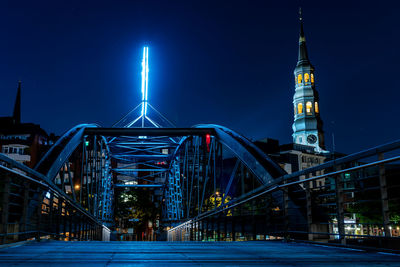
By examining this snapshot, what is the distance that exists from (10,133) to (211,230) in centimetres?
5689

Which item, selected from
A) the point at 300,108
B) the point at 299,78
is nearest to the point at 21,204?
the point at 300,108

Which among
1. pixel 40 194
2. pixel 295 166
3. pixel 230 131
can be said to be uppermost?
pixel 295 166

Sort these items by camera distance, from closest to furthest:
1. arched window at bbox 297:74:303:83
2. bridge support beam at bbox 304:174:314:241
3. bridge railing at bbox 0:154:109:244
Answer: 1. bridge railing at bbox 0:154:109:244
2. bridge support beam at bbox 304:174:314:241
3. arched window at bbox 297:74:303:83

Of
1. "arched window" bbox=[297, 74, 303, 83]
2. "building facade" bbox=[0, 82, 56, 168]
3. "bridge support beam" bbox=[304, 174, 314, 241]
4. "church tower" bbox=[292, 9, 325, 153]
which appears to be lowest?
"bridge support beam" bbox=[304, 174, 314, 241]

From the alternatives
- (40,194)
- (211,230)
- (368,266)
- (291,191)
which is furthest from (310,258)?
(211,230)

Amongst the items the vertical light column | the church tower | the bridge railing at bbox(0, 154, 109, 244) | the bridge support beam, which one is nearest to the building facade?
the vertical light column

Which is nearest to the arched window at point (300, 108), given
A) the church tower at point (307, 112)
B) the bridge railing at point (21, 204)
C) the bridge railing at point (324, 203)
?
the church tower at point (307, 112)

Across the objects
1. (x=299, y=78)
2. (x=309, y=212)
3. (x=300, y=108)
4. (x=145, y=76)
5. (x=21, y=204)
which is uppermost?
(x=299, y=78)

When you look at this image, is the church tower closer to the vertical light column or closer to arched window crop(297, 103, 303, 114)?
arched window crop(297, 103, 303, 114)

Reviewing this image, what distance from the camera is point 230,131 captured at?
731 inches

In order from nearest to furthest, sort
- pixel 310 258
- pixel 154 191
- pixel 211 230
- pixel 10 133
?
1. pixel 310 258
2. pixel 211 230
3. pixel 10 133
4. pixel 154 191

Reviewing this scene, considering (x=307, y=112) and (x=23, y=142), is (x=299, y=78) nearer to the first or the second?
(x=307, y=112)

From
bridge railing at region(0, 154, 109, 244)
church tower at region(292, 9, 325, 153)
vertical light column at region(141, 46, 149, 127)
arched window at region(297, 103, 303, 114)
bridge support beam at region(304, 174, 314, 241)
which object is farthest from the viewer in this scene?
arched window at region(297, 103, 303, 114)

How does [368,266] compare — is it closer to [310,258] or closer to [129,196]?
[310,258]
